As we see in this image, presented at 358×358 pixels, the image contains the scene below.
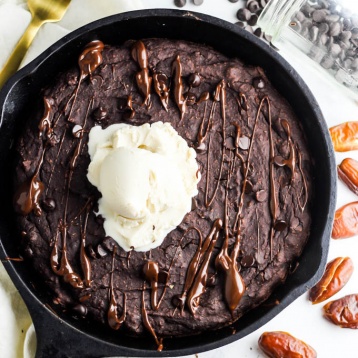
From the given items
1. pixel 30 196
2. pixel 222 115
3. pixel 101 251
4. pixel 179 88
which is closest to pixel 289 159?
pixel 222 115

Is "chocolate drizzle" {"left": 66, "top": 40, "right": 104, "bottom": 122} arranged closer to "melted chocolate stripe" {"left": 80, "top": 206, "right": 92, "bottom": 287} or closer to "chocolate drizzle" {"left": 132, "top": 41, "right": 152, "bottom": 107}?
"chocolate drizzle" {"left": 132, "top": 41, "right": 152, "bottom": 107}

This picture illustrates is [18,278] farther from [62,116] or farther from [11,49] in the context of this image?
[11,49]

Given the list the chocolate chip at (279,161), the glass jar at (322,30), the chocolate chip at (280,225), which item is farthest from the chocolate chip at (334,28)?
the chocolate chip at (280,225)

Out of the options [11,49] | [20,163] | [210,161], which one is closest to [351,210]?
[210,161]

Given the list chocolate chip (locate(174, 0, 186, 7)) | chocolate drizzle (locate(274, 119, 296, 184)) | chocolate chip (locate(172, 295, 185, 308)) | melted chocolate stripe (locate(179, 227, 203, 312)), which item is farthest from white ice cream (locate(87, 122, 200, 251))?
chocolate chip (locate(174, 0, 186, 7))

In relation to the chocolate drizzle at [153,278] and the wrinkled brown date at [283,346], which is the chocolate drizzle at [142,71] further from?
the wrinkled brown date at [283,346]

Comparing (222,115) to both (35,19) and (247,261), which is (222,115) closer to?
(247,261)
